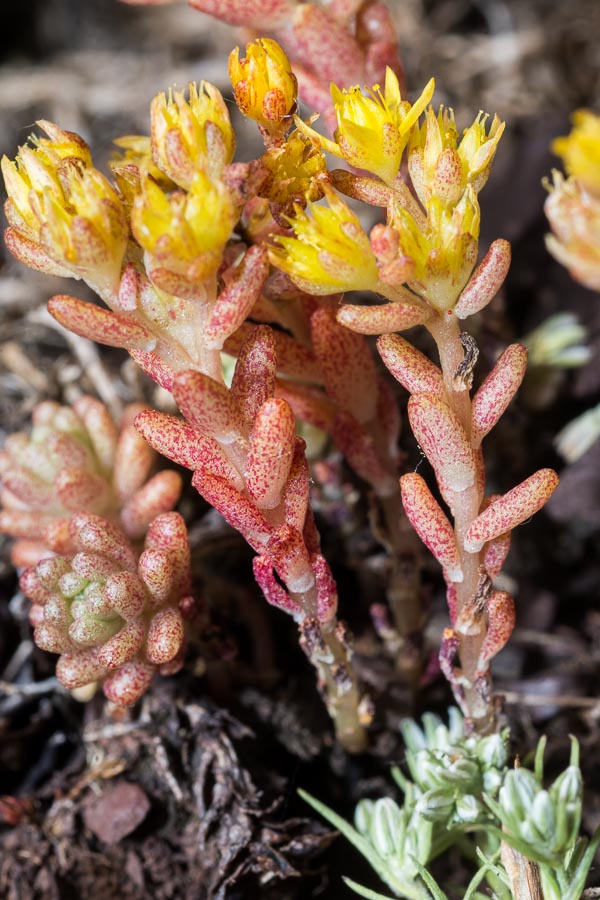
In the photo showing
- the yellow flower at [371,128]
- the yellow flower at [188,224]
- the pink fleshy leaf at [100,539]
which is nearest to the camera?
the yellow flower at [188,224]

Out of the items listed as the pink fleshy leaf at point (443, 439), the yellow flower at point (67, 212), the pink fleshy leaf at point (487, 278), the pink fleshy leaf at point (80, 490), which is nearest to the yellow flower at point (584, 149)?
the pink fleshy leaf at point (487, 278)

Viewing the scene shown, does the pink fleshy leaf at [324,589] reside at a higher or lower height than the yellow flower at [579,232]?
lower

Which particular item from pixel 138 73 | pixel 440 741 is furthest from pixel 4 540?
pixel 138 73

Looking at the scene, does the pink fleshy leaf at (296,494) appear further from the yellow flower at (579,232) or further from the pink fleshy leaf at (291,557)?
the yellow flower at (579,232)

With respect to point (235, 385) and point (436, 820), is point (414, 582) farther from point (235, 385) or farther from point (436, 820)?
point (235, 385)

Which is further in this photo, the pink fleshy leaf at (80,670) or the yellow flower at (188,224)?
the pink fleshy leaf at (80,670)

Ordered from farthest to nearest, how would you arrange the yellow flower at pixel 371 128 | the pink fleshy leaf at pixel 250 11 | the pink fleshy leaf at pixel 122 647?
the pink fleshy leaf at pixel 250 11 → the pink fleshy leaf at pixel 122 647 → the yellow flower at pixel 371 128

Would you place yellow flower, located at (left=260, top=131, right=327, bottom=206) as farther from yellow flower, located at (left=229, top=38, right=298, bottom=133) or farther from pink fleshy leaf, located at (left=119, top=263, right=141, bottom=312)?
pink fleshy leaf, located at (left=119, top=263, right=141, bottom=312)

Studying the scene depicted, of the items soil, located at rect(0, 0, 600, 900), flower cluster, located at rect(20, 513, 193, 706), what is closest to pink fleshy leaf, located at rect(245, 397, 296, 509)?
flower cluster, located at rect(20, 513, 193, 706)
